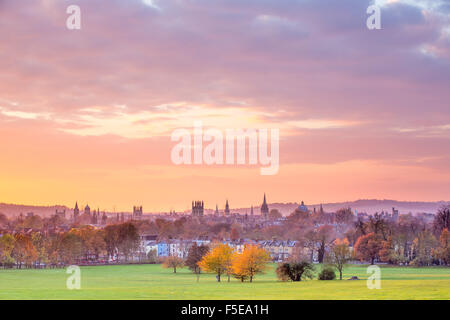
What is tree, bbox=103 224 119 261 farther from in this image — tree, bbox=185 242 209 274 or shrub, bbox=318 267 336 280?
shrub, bbox=318 267 336 280

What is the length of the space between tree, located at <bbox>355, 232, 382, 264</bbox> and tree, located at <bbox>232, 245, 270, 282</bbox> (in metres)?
24.0

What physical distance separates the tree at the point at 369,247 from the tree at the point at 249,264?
24002mm

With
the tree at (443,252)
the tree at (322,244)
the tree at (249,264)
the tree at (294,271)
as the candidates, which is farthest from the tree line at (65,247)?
the tree at (443,252)

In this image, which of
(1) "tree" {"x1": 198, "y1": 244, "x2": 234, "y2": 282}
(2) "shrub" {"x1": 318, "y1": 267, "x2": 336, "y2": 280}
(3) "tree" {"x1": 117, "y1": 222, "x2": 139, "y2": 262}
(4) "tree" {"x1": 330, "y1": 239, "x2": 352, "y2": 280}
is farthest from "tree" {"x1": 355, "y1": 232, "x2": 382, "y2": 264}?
(3) "tree" {"x1": 117, "y1": 222, "x2": 139, "y2": 262}

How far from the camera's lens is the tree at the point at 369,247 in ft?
230

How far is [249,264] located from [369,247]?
26109 millimetres

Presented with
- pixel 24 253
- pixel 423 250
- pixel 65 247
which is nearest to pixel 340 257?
pixel 423 250

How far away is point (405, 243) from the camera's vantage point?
237 ft

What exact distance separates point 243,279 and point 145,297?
23.3 meters

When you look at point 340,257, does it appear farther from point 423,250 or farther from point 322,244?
point 322,244

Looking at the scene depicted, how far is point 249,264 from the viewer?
161ft

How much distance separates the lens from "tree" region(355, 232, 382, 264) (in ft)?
230

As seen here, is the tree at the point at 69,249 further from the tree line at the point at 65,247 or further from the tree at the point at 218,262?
the tree at the point at 218,262
